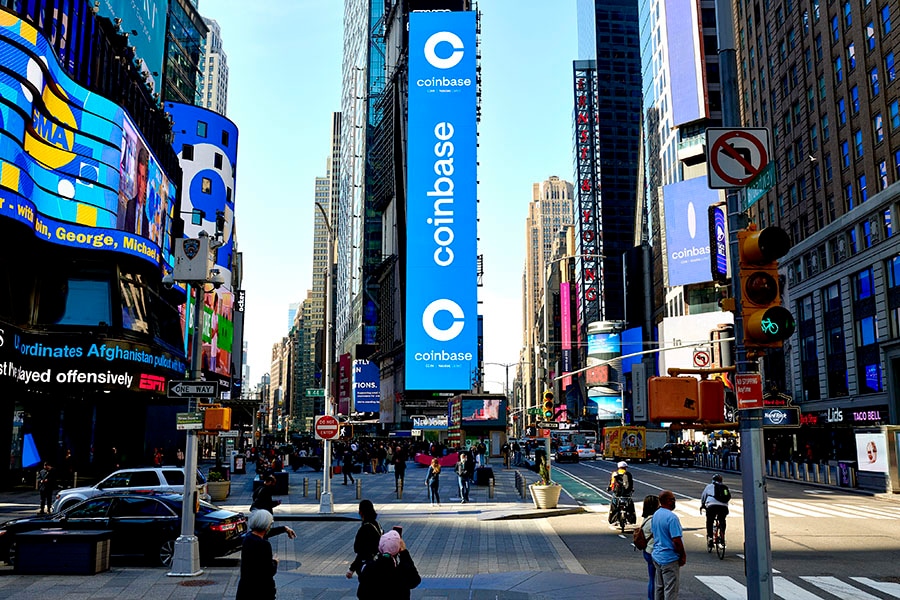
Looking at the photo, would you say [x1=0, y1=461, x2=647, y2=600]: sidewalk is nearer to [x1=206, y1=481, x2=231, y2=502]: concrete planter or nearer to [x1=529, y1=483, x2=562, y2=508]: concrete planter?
[x1=529, y1=483, x2=562, y2=508]: concrete planter

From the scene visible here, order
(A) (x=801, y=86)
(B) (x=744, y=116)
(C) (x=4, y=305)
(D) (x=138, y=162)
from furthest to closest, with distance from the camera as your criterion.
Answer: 1. (B) (x=744, y=116)
2. (A) (x=801, y=86)
3. (D) (x=138, y=162)
4. (C) (x=4, y=305)

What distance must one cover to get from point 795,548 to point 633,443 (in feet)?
183

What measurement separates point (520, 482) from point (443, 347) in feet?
261

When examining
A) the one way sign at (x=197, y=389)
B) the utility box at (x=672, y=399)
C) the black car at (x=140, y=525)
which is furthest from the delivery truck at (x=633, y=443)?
the utility box at (x=672, y=399)

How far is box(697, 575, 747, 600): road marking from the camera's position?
520 inches

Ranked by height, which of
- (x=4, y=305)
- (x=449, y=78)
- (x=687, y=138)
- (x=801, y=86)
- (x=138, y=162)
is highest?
(x=449, y=78)

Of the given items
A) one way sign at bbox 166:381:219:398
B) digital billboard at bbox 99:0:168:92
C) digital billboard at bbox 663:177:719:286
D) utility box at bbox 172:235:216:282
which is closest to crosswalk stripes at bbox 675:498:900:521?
one way sign at bbox 166:381:219:398

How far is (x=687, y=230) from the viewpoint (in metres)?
104

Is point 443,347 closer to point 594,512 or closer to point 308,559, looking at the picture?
point 594,512

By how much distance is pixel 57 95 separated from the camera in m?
40.2

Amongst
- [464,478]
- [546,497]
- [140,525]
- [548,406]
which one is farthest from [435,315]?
[140,525]

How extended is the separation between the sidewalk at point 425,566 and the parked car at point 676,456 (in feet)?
133

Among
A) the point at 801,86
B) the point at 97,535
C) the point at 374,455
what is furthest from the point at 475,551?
the point at 801,86

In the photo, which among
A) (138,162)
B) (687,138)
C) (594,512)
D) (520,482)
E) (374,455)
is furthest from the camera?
(687,138)
